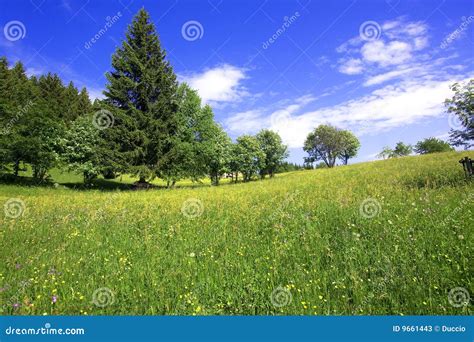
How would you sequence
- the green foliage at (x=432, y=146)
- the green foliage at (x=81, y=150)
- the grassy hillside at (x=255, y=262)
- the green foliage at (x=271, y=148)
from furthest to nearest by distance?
the green foliage at (x=432, y=146), the green foliage at (x=271, y=148), the green foliage at (x=81, y=150), the grassy hillside at (x=255, y=262)

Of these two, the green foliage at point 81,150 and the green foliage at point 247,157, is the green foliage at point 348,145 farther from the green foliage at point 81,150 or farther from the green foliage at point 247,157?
the green foliage at point 81,150

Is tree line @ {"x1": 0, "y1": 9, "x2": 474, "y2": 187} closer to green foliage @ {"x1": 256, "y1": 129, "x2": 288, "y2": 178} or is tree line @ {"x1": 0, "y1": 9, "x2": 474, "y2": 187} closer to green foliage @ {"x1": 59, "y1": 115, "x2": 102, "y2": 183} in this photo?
green foliage @ {"x1": 59, "y1": 115, "x2": 102, "y2": 183}

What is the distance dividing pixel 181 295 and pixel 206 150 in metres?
32.1

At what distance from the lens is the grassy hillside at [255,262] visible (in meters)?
4.12

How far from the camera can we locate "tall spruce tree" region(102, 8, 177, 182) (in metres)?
26.8

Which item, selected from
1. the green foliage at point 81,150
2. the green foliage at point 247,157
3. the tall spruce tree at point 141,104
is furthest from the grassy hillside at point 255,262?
→ the green foliage at point 247,157

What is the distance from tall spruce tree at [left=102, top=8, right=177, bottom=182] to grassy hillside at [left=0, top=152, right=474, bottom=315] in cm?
1902

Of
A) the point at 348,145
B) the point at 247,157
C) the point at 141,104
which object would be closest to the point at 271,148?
the point at 247,157

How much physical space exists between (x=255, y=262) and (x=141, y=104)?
91.7ft

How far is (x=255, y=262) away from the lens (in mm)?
5418

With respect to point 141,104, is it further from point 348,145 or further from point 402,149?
point 402,149

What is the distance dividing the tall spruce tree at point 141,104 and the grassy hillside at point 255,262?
1902cm

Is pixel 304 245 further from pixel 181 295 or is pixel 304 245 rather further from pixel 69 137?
pixel 69 137

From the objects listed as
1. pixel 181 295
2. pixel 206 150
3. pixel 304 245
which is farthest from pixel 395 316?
pixel 206 150
